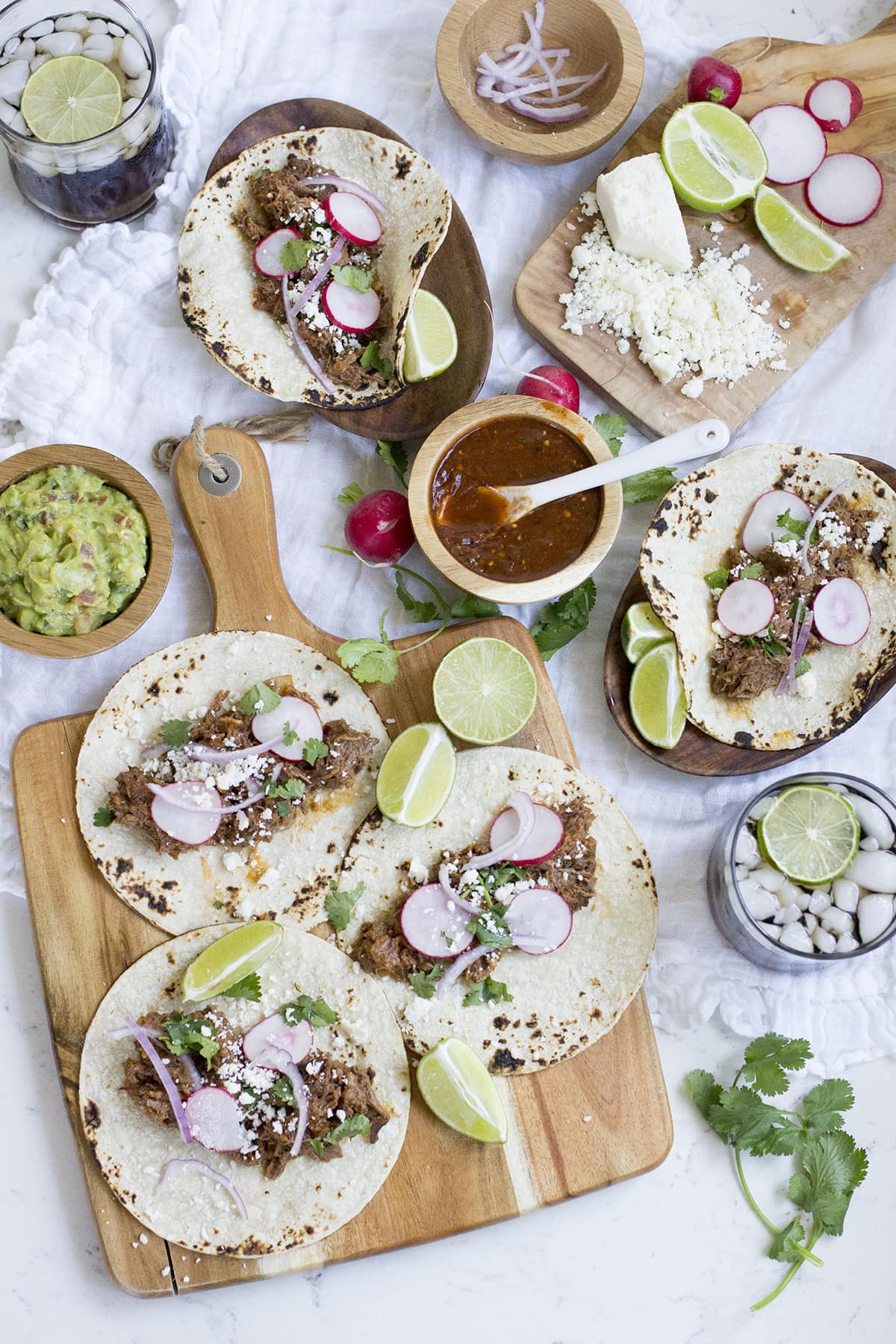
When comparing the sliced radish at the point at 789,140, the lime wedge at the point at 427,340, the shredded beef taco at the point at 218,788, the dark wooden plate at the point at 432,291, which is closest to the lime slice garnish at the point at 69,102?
the dark wooden plate at the point at 432,291

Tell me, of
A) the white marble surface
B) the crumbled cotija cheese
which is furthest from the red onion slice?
the crumbled cotija cheese

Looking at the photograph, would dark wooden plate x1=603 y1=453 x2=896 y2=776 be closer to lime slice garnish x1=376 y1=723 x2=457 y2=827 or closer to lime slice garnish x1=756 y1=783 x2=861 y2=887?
lime slice garnish x1=756 y1=783 x2=861 y2=887

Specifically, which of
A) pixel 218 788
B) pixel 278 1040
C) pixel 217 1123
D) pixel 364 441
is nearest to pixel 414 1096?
pixel 278 1040

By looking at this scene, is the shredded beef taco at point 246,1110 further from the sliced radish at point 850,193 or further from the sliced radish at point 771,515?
the sliced radish at point 850,193

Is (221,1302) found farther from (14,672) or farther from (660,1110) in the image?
(14,672)

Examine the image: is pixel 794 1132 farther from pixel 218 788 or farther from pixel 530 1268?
pixel 218 788
